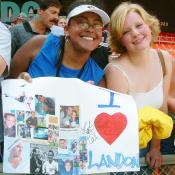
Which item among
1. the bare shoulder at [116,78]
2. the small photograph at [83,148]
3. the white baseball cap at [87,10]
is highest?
the white baseball cap at [87,10]

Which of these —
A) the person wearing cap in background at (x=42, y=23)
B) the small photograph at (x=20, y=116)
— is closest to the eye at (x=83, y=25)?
the small photograph at (x=20, y=116)

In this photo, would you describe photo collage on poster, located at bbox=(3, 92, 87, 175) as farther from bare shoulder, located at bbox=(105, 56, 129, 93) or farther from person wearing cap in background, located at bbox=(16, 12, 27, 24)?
person wearing cap in background, located at bbox=(16, 12, 27, 24)

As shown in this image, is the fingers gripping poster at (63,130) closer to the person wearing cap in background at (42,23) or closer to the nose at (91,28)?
the nose at (91,28)

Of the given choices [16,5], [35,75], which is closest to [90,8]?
[35,75]

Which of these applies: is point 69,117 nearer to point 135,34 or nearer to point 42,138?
point 42,138

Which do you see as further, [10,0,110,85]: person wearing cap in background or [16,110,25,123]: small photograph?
[10,0,110,85]: person wearing cap in background

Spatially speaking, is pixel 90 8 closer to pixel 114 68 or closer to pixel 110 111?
pixel 114 68

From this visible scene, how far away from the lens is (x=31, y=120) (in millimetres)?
2162

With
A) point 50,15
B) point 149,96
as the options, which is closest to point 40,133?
point 149,96

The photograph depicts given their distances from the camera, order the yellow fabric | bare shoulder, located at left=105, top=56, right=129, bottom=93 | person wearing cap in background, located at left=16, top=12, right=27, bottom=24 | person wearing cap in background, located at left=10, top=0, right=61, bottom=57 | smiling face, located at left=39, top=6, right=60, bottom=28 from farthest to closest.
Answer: person wearing cap in background, located at left=16, top=12, right=27, bottom=24 < smiling face, located at left=39, top=6, right=60, bottom=28 < person wearing cap in background, located at left=10, top=0, right=61, bottom=57 < bare shoulder, located at left=105, top=56, right=129, bottom=93 < the yellow fabric

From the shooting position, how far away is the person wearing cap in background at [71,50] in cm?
234

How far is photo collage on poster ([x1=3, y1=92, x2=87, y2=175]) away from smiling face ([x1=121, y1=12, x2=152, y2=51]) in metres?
0.56

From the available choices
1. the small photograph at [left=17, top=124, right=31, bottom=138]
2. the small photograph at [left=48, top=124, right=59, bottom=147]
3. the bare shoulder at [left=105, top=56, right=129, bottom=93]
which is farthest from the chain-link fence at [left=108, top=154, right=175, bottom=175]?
the small photograph at [left=17, top=124, right=31, bottom=138]

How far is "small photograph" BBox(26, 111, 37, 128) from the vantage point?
216 cm
